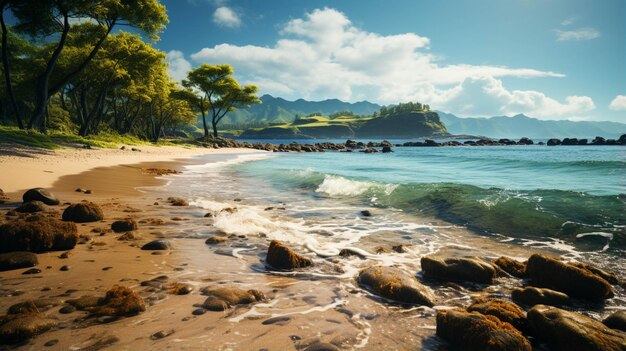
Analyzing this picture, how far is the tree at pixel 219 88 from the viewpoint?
56.8 metres

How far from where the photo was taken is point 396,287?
458cm

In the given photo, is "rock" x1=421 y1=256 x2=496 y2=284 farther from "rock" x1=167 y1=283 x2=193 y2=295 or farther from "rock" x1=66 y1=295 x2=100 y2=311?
"rock" x1=66 y1=295 x2=100 y2=311

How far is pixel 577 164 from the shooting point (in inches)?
1034

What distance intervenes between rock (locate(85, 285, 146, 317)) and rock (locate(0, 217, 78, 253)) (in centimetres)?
244

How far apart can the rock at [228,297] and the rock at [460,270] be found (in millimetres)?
3111

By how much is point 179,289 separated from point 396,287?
121 inches

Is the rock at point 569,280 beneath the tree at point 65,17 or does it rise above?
beneath

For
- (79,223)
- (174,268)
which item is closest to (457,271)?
(174,268)

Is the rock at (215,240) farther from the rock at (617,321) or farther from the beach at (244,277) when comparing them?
the rock at (617,321)

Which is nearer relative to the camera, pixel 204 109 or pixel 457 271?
pixel 457 271

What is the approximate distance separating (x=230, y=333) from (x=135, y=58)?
3721 cm

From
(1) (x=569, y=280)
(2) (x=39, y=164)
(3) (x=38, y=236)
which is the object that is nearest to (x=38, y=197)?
(3) (x=38, y=236)

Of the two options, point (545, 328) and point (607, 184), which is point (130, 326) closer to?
point (545, 328)

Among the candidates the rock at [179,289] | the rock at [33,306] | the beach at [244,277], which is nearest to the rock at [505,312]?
the beach at [244,277]
